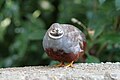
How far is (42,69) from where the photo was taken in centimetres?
304

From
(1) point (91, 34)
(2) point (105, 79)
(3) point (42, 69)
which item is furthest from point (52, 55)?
(1) point (91, 34)

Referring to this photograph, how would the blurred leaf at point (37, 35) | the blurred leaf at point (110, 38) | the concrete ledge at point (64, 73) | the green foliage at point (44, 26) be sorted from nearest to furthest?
the concrete ledge at point (64, 73) < the blurred leaf at point (110, 38) < the green foliage at point (44, 26) < the blurred leaf at point (37, 35)

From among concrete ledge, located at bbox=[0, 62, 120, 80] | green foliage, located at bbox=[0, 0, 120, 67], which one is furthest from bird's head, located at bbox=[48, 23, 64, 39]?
green foliage, located at bbox=[0, 0, 120, 67]

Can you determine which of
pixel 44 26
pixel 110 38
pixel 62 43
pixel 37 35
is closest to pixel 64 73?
pixel 62 43

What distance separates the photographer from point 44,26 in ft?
15.4

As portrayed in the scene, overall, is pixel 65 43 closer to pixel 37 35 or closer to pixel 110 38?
pixel 110 38

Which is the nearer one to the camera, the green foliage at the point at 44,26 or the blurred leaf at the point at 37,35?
the green foliage at the point at 44,26

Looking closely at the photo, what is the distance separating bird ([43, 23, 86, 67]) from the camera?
2947 mm

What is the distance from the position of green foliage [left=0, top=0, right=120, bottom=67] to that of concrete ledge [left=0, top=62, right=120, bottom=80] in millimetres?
622

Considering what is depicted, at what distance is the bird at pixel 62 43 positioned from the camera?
2.95 m

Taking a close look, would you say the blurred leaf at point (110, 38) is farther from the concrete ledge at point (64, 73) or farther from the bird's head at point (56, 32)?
the bird's head at point (56, 32)

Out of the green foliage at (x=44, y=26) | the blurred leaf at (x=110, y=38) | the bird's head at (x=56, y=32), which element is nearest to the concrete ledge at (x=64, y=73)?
the bird's head at (x=56, y=32)

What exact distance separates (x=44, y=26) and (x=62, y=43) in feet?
5.81

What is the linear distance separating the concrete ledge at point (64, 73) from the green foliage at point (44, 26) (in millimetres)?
622
